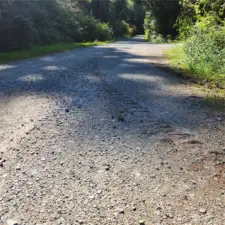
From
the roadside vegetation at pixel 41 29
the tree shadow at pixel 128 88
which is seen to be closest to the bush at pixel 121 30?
the roadside vegetation at pixel 41 29

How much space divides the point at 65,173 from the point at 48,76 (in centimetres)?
461

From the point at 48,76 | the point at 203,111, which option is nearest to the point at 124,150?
the point at 203,111

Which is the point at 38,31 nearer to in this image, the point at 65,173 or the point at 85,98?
the point at 85,98

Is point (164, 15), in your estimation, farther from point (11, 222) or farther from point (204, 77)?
point (11, 222)

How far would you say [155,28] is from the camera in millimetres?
30875

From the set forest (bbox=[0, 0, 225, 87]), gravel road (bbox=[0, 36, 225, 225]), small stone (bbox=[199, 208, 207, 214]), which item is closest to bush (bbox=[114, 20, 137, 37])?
forest (bbox=[0, 0, 225, 87])

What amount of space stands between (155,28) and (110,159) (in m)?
30.2

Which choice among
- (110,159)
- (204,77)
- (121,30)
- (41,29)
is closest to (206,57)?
(204,77)

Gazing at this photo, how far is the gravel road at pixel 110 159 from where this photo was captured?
6.10 feet

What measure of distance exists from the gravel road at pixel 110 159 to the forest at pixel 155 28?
2644 millimetres

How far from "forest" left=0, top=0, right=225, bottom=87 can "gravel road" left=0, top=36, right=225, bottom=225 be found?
2644mm

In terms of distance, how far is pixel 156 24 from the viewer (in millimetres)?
30062

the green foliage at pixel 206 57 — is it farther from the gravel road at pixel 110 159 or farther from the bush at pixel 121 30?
the bush at pixel 121 30

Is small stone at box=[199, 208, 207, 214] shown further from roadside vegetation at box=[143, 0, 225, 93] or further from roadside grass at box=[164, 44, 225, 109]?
roadside vegetation at box=[143, 0, 225, 93]
